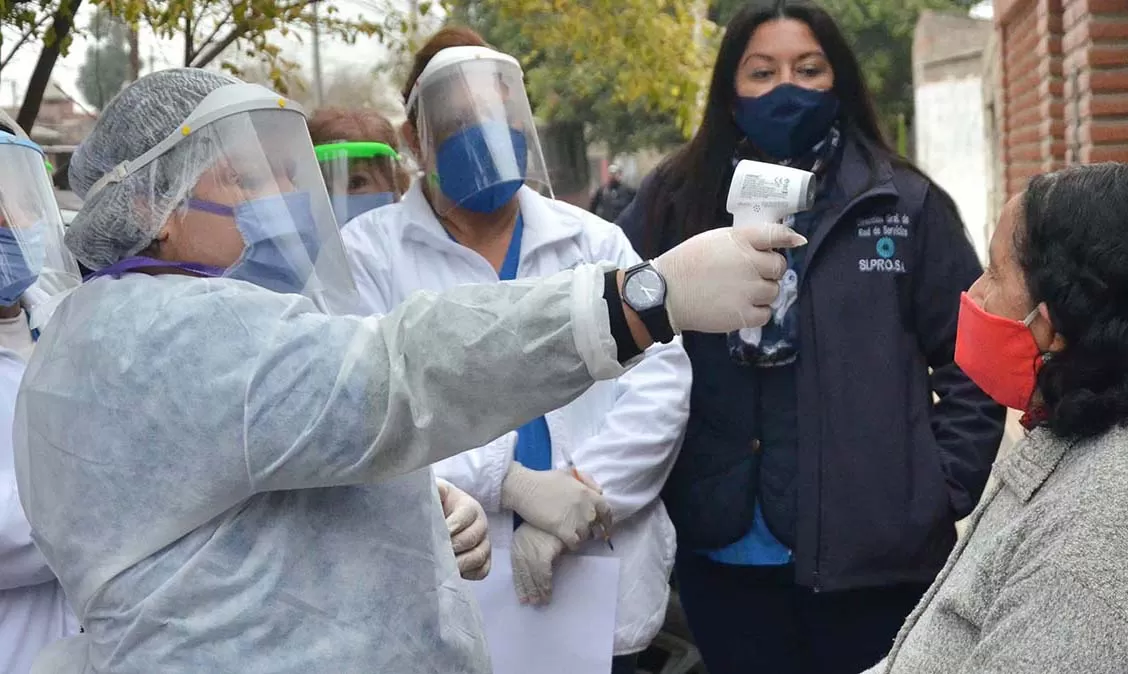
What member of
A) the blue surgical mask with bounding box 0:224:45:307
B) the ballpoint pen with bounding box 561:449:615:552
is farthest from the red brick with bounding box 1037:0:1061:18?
the blue surgical mask with bounding box 0:224:45:307

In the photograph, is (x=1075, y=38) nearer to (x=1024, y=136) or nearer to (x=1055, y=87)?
(x=1055, y=87)

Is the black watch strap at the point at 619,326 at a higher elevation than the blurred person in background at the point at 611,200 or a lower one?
higher

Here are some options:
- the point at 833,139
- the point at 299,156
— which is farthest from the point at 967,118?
the point at 299,156

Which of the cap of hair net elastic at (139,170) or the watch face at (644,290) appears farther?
the cap of hair net elastic at (139,170)

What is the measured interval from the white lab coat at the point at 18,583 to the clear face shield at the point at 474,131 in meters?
1.03

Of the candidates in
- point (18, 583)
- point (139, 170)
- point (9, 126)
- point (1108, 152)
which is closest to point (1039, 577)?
point (139, 170)

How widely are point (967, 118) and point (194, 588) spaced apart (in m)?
18.3

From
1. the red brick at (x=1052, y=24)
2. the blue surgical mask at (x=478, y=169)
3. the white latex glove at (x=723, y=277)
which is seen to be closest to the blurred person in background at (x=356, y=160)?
the blue surgical mask at (x=478, y=169)

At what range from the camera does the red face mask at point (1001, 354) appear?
204cm

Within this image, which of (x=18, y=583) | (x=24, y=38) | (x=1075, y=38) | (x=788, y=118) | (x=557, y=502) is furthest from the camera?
(x=1075, y=38)

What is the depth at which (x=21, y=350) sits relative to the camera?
278 centimetres

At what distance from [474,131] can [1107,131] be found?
10.6ft

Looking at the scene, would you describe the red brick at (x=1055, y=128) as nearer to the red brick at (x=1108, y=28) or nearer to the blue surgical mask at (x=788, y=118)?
the red brick at (x=1108, y=28)

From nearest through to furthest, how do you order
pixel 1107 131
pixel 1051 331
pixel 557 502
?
pixel 1051 331 → pixel 557 502 → pixel 1107 131
